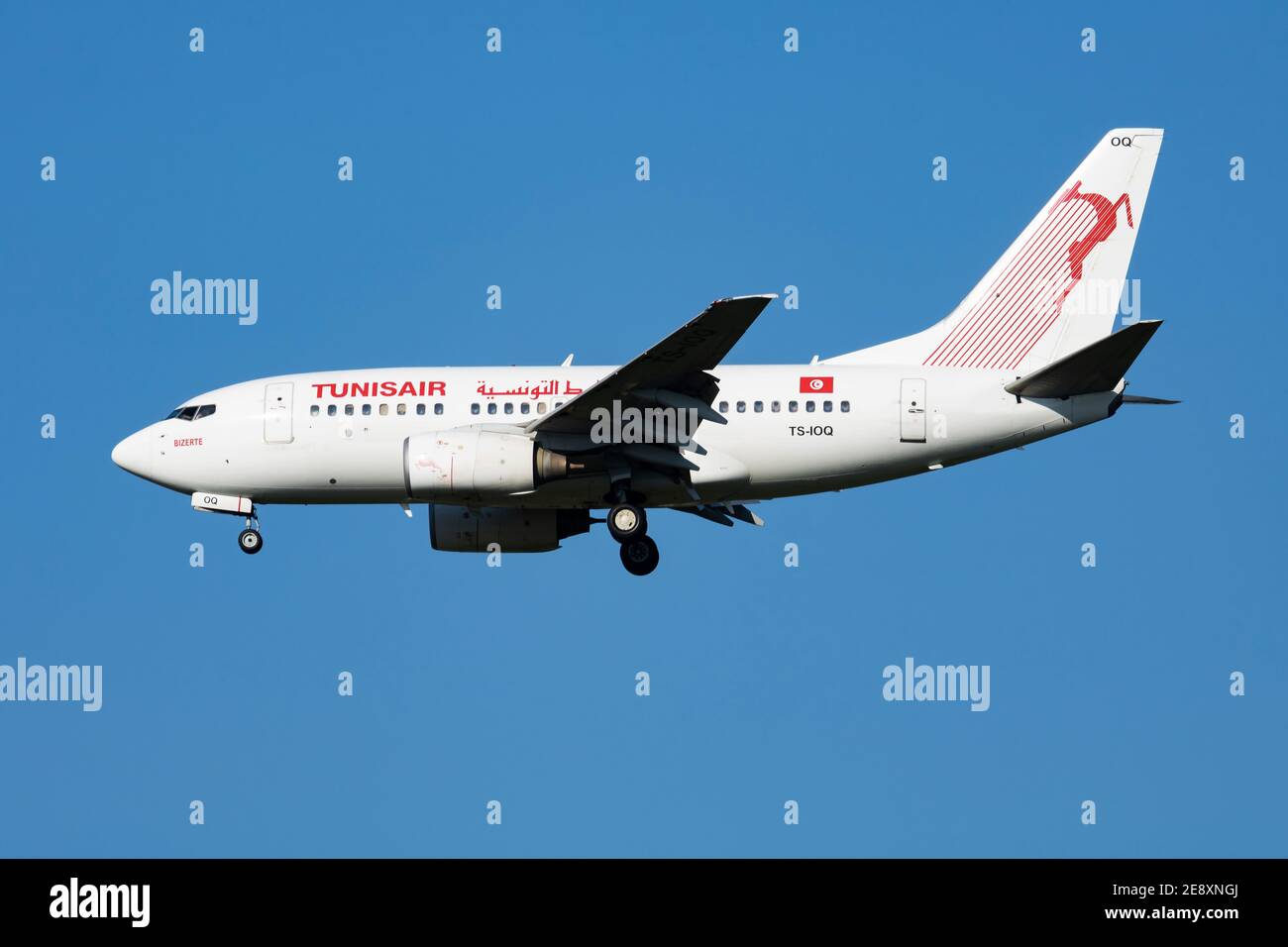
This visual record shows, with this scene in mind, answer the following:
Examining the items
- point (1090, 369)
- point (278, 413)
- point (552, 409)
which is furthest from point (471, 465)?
point (1090, 369)

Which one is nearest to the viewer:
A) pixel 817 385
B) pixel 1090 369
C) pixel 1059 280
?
pixel 1090 369

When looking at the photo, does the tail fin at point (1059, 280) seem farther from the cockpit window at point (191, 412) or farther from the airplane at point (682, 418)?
the cockpit window at point (191, 412)

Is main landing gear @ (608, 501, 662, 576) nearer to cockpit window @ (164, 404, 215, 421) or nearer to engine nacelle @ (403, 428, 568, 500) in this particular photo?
engine nacelle @ (403, 428, 568, 500)

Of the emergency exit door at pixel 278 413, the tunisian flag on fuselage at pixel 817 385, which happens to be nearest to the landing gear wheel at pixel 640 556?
the tunisian flag on fuselage at pixel 817 385

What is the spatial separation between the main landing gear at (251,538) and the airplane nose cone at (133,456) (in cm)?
271

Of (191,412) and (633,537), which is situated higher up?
(191,412)

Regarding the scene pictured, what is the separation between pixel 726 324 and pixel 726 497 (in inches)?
205

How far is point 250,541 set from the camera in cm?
4141

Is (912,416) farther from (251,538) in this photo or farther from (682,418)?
(251,538)

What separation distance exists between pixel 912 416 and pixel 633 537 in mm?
6206

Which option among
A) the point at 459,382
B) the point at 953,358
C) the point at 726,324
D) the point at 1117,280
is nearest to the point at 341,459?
the point at 459,382

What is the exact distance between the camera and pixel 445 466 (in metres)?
37.8

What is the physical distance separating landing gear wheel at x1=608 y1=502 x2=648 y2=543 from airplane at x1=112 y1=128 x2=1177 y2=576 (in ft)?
0.09
